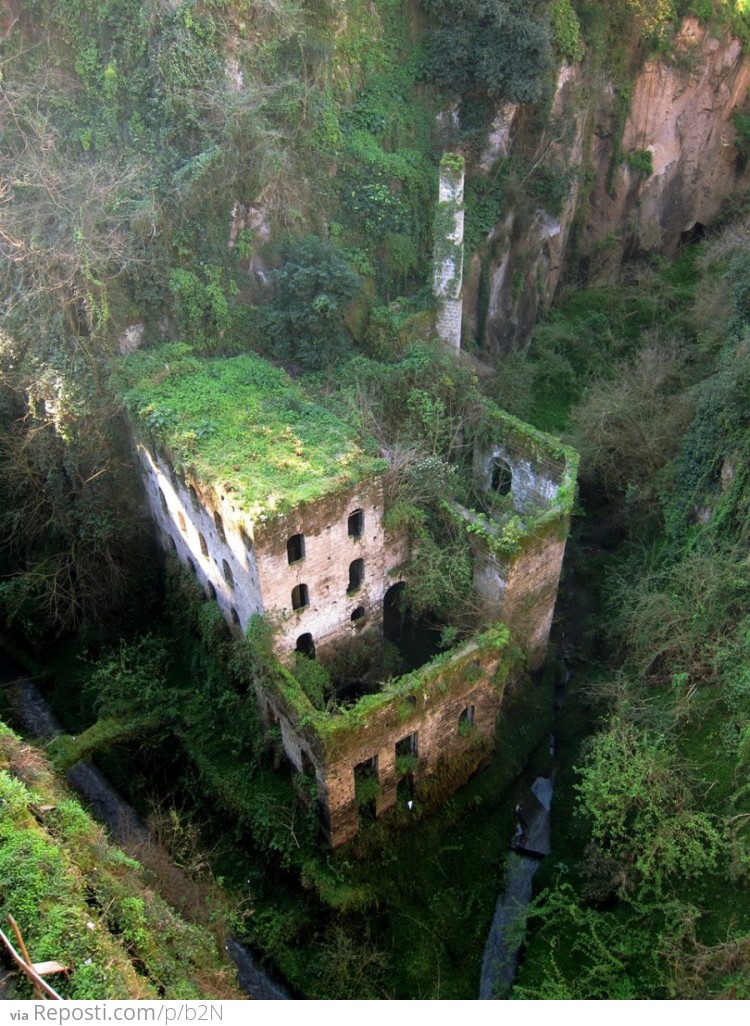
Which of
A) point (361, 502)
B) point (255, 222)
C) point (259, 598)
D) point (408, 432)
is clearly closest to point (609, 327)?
point (408, 432)

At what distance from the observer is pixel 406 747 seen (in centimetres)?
1809

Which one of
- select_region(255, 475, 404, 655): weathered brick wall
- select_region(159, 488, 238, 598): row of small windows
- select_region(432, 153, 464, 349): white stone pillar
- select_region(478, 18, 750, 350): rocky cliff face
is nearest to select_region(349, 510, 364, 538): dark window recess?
select_region(255, 475, 404, 655): weathered brick wall

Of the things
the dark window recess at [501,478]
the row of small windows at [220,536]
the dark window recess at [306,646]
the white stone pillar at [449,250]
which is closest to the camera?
the row of small windows at [220,536]

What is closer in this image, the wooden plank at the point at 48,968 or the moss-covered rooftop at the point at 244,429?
the wooden plank at the point at 48,968

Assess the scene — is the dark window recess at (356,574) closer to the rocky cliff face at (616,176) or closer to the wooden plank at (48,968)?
the wooden plank at (48,968)

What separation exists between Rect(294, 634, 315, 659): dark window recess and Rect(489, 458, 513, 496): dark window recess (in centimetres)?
719

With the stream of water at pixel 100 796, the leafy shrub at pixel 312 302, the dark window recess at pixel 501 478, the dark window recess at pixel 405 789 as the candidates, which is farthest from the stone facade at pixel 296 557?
the leafy shrub at pixel 312 302

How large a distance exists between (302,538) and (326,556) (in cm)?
97

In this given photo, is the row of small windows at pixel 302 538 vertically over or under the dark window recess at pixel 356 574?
over

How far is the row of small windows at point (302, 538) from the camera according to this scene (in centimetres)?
1720

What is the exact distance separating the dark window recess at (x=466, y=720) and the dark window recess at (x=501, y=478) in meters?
6.69

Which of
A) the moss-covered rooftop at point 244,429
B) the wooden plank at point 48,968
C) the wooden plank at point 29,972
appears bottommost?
the wooden plank at point 48,968

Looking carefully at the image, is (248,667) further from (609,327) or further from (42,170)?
(609,327)

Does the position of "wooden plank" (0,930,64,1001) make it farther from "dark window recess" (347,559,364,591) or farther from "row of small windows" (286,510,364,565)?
"dark window recess" (347,559,364,591)
